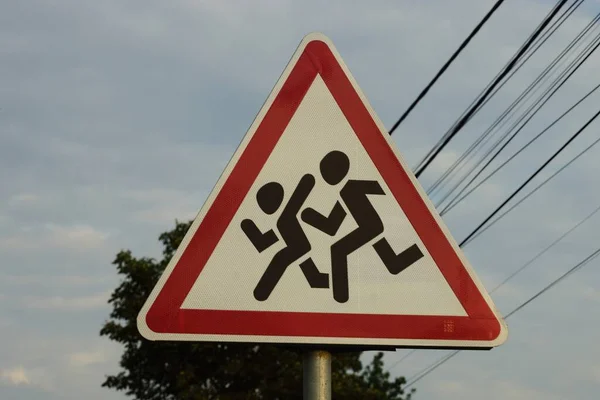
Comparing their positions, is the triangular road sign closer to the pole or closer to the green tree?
the pole

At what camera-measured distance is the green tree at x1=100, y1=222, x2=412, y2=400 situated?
1190 inches

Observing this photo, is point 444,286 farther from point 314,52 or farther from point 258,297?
point 314,52

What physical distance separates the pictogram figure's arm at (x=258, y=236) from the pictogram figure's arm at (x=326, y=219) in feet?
0.31

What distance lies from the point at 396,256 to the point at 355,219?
144 millimetres

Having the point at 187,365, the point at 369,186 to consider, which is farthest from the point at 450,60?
the point at 187,365

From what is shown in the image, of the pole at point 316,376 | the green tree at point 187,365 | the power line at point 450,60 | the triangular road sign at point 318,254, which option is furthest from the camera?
the green tree at point 187,365

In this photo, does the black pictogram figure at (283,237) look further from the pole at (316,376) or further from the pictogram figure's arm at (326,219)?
the pole at (316,376)

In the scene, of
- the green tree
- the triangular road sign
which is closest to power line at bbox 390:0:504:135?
the triangular road sign

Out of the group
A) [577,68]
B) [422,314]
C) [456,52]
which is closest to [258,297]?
[422,314]

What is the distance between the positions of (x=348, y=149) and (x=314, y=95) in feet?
0.60

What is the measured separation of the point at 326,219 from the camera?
8.47ft

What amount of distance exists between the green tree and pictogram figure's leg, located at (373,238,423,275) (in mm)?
27454

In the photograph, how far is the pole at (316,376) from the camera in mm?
2414

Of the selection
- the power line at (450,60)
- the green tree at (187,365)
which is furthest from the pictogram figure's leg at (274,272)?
the green tree at (187,365)
